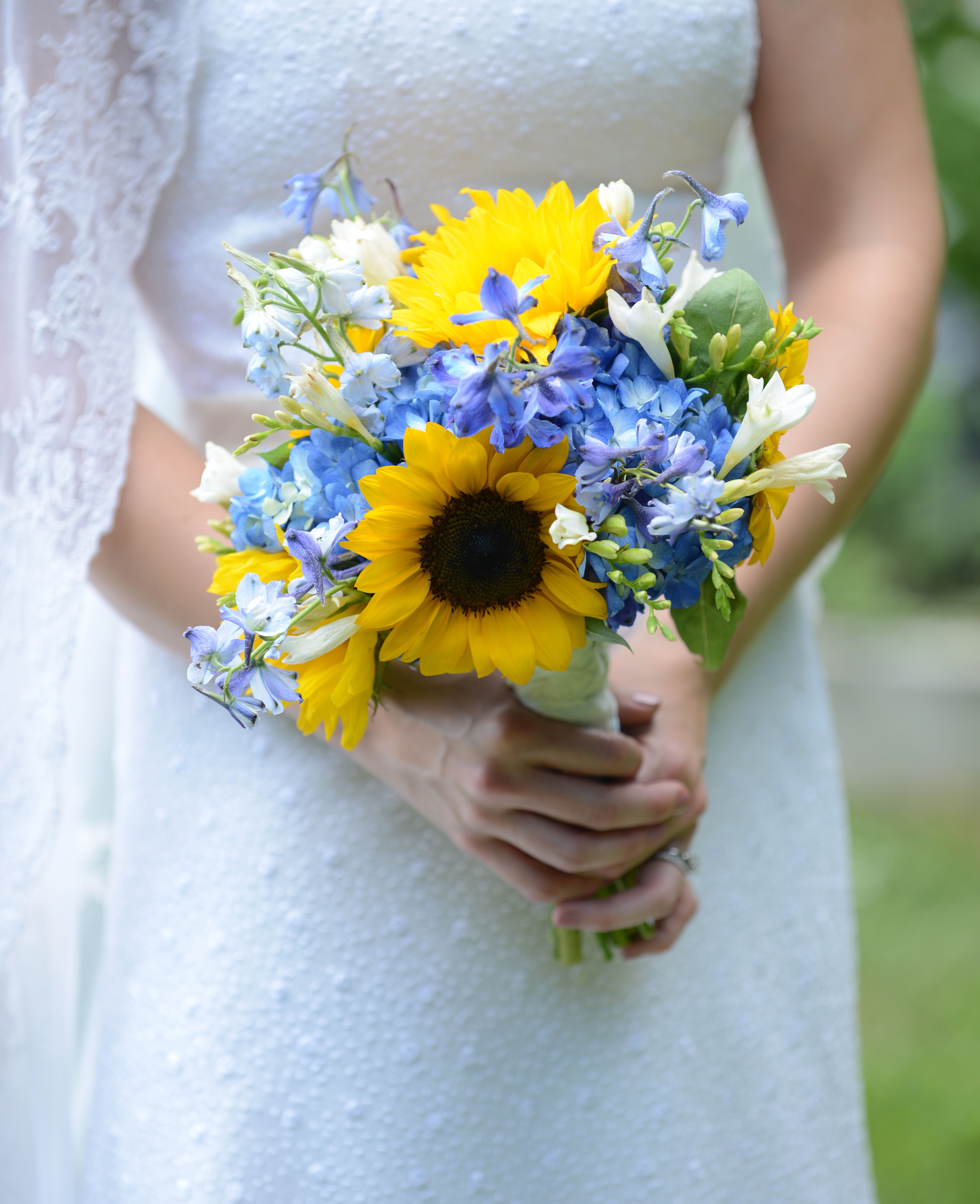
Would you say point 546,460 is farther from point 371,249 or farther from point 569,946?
point 569,946

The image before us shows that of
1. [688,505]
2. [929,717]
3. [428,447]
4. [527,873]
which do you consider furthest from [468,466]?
[929,717]

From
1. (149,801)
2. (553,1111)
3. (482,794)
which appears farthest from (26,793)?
(553,1111)

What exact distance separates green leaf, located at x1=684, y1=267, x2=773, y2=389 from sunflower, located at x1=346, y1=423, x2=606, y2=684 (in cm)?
12

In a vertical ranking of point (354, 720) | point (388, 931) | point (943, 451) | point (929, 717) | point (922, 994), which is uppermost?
point (354, 720)

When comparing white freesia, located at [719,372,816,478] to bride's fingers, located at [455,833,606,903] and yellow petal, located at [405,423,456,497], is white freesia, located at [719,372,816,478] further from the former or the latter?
bride's fingers, located at [455,833,606,903]

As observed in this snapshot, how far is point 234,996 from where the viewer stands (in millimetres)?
1024

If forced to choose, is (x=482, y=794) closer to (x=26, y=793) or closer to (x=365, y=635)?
(x=365, y=635)

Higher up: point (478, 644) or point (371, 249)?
point (371, 249)

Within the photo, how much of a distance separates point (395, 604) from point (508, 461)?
0.35 ft

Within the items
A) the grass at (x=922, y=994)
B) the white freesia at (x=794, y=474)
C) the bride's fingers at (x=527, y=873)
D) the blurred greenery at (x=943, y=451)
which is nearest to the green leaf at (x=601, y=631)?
the white freesia at (x=794, y=474)

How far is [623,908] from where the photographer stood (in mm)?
937

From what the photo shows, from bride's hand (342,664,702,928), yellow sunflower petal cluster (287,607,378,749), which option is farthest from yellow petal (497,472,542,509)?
bride's hand (342,664,702,928)

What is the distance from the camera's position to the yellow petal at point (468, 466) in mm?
607

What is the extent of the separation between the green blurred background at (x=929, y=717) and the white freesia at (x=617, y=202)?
86.7 inches
